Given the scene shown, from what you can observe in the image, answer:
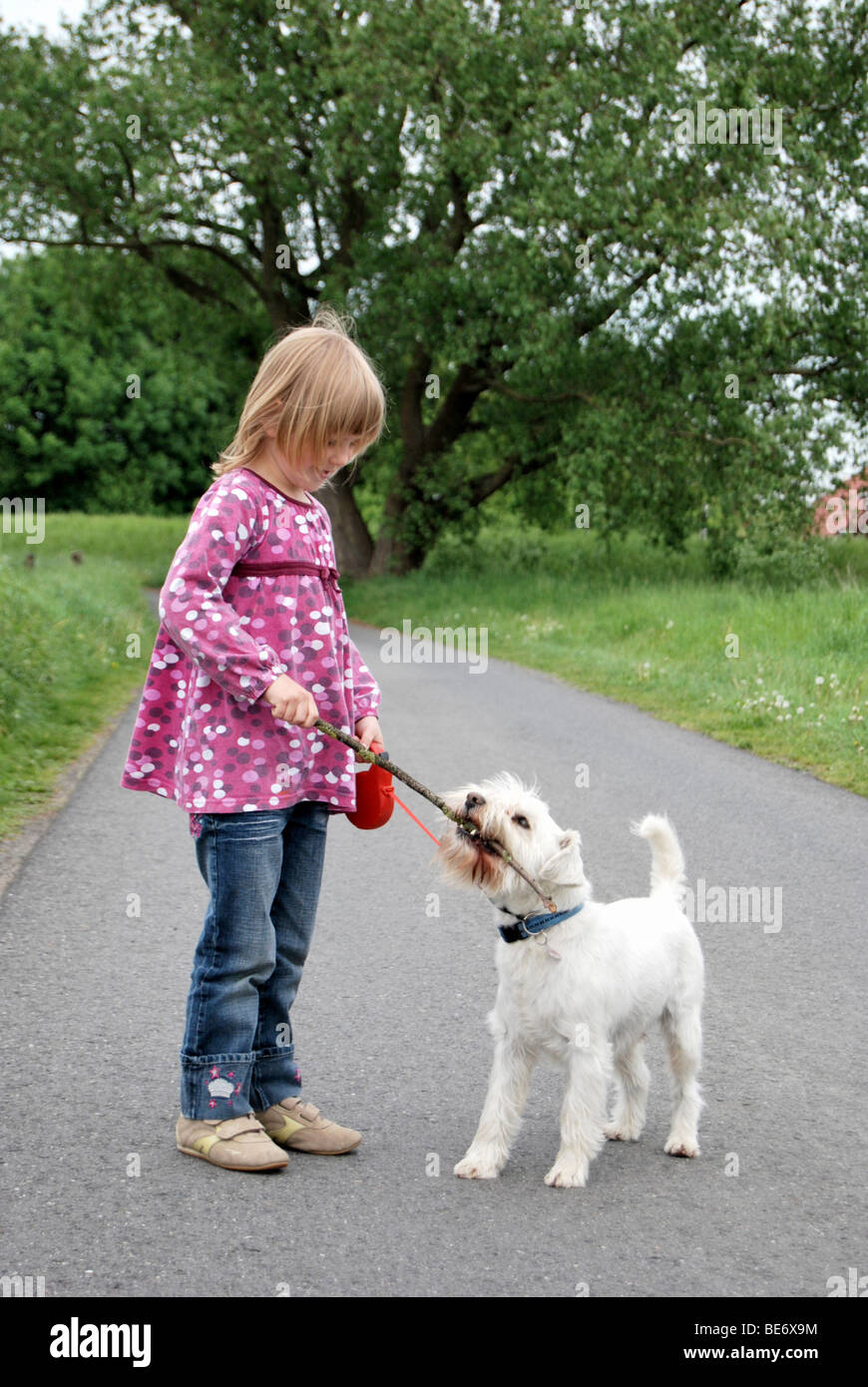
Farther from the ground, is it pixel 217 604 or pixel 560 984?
pixel 217 604

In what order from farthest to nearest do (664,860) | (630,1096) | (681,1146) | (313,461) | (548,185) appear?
1. (548,185)
2. (664,860)
3. (630,1096)
4. (681,1146)
5. (313,461)

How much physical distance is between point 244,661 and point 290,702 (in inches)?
6.4

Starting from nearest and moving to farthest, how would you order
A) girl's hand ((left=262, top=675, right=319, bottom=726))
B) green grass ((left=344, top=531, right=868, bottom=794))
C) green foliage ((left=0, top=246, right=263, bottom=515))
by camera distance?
girl's hand ((left=262, top=675, right=319, bottom=726)) → green grass ((left=344, top=531, right=868, bottom=794)) → green foliage ((left=0, top=246, right=263, bottom=515))

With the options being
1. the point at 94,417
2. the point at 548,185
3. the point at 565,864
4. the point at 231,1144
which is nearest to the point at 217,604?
the point at 565,864

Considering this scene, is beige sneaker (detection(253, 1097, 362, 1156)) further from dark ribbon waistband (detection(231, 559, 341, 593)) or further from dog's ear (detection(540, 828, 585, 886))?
dark ribbon waistband (detection(231, 559, 341, 593))

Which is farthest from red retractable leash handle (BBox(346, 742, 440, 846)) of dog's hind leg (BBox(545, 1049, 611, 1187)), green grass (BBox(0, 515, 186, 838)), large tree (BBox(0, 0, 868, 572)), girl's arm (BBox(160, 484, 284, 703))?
large tree (BBox(0, 0, 868, 572))

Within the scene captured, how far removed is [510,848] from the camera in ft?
11.6

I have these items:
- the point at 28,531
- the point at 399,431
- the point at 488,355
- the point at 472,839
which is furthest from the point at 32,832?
the point at 28,531

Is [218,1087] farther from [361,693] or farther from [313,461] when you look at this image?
[313,461]

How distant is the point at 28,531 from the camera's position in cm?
3244

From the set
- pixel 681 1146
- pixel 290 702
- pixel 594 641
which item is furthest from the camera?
pixel 594 641

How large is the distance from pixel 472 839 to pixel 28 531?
101 ft

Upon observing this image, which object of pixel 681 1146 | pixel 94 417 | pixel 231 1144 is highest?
pixel 94 417

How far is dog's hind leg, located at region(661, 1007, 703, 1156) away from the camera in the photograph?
148 inches
